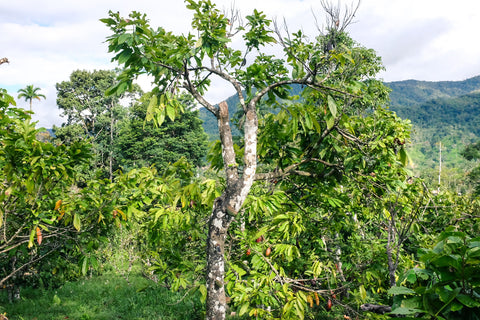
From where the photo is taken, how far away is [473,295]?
0.84m

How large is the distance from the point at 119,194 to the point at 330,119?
8.73 feet

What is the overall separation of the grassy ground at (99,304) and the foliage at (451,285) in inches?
264

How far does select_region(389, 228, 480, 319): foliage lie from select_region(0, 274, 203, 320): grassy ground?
6.71 meters

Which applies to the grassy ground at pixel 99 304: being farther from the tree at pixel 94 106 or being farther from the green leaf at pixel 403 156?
the tree at pixel 94 106

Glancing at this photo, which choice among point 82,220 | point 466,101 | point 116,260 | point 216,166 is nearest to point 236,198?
Answer: point 216,166

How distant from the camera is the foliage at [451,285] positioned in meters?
0.83

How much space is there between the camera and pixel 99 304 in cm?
888

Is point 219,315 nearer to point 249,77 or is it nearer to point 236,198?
point 236,198

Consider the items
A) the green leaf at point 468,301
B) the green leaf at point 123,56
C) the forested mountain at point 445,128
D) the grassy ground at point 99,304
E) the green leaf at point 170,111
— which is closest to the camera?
the green leaf at point 468,301

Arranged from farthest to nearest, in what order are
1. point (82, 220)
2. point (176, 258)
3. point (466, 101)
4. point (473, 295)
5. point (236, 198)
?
point (466, 101)
point (82, 220)
point (176, 258)
point (236, 198)
point (473, 295)

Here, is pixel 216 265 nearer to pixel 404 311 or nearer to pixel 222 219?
pixel 222 219

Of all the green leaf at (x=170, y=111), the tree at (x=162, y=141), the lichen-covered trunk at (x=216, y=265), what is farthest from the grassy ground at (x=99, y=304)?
the tree at (x=162, y=141)

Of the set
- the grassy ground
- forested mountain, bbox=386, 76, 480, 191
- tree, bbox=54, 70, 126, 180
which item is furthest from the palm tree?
forested mountain, bbox=386, 76, 480, 191

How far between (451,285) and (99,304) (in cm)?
1017
